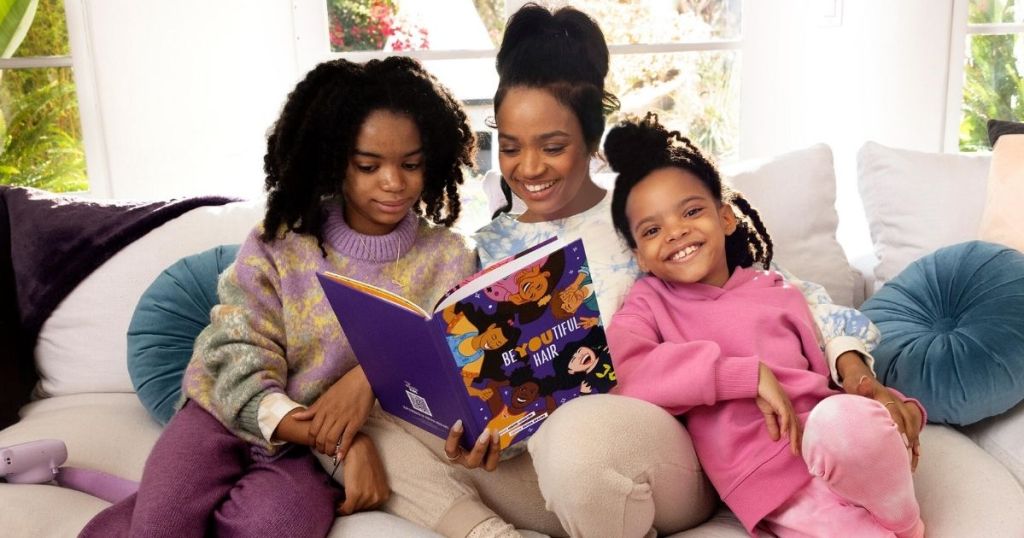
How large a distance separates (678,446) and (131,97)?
191 centimetres

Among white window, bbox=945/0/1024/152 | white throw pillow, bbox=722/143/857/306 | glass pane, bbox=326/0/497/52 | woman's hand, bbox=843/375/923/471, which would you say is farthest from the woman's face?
white window, bbox=945/0/1024/152

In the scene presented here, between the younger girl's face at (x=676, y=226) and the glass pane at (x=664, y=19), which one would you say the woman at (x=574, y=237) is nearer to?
the younger girl's face at (x=676, y=226)

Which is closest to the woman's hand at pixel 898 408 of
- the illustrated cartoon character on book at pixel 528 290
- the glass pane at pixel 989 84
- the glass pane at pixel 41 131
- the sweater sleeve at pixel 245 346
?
the illustrated cartoon character on book at pixel 528 290

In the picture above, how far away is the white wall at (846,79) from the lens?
9.57 feet

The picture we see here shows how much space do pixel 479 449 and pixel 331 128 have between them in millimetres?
636

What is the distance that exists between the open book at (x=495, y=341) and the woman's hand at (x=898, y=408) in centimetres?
41

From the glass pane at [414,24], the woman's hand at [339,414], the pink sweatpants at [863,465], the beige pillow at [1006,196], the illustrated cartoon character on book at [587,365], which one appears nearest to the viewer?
the pink sweatpants at [863,465]

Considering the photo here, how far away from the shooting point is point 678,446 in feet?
4.47

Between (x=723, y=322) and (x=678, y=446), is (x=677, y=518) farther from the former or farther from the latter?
(x=723, y=322)

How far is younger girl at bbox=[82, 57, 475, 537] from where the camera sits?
4.59ft

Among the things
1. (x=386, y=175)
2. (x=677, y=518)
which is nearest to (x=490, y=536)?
(x=677, y=518)

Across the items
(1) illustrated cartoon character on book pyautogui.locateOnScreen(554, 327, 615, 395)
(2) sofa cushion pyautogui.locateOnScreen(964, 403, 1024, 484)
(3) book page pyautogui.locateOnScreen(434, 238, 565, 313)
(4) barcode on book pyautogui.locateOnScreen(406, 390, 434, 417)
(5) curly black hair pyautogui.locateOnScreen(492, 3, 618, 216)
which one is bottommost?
(2) sofa cushion pyautogui.locateOnScreen(964, 403, 1024, 484)

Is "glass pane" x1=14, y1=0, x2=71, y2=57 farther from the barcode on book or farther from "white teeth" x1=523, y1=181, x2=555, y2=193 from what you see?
the barcode on book

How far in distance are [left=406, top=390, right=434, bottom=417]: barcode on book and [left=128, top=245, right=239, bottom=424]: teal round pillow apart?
0.60 meters
